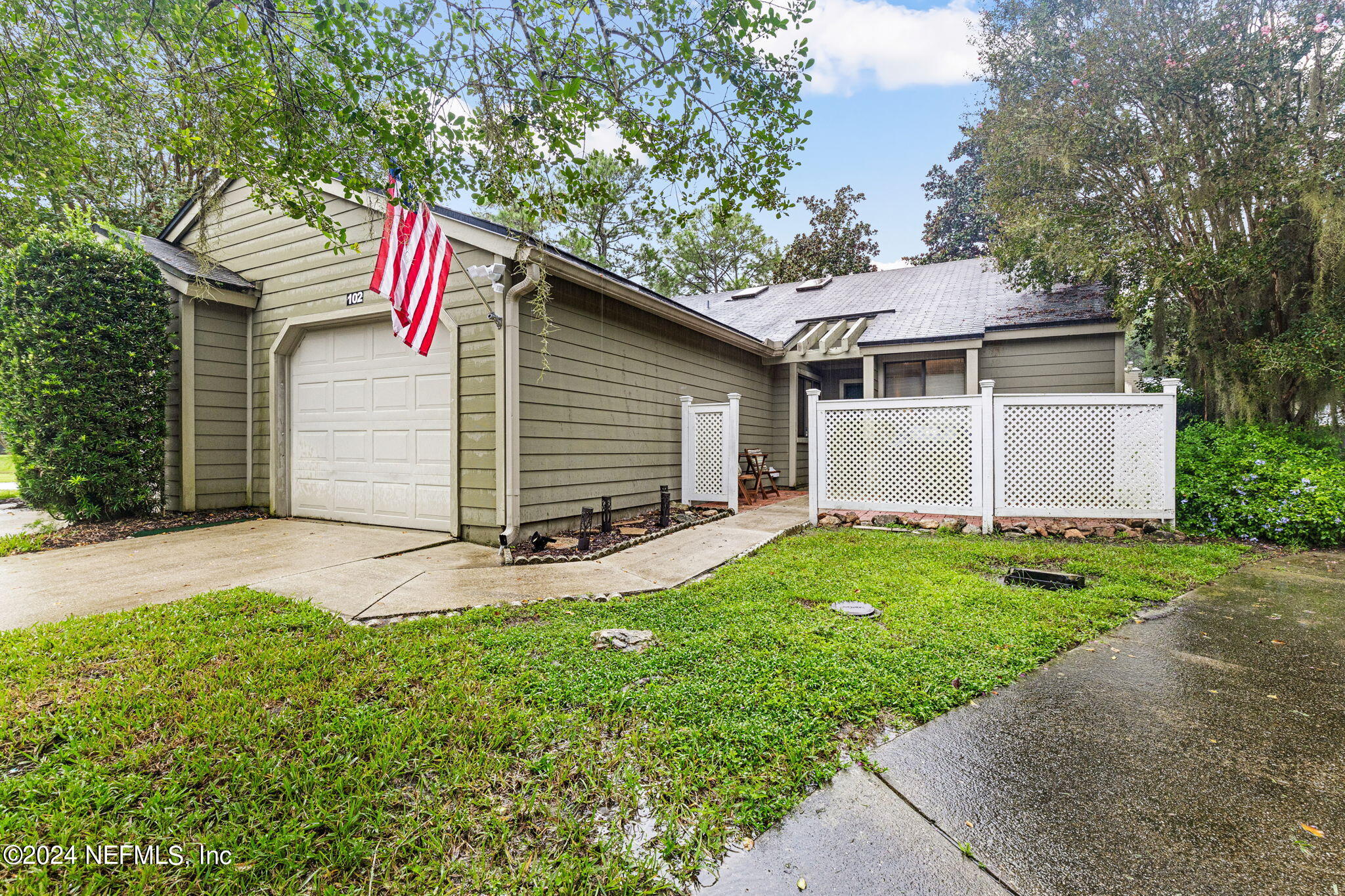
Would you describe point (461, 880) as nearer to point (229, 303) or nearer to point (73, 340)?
point (73, 340)

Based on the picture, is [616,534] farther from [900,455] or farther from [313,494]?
[313,494]

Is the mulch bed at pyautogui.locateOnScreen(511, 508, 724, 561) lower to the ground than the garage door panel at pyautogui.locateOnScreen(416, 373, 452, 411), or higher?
lower

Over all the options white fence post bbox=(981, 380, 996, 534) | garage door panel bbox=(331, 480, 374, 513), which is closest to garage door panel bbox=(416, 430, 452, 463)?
garage door panel bbox=(331, 480, 374, 513)

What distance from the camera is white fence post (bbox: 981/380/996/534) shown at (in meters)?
6.08

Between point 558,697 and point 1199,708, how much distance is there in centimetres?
259

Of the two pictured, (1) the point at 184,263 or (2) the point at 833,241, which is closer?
(1) the point at 184,263

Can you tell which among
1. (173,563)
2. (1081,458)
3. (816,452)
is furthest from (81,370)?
(1081,458)

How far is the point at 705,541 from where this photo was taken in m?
5.71

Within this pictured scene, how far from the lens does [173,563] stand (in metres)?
4.50

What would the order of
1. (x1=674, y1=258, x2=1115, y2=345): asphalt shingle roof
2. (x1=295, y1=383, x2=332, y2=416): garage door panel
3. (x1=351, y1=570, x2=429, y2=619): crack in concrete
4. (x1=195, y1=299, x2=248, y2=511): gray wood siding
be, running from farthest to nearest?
(x1=674, y1=258, x2=1115, y2=345): asphalt shingle roof < (x1=195, y1=299, x2=248, y2=511): gray wood siding < (x1=295, y1=383, x2=332, y2=416): garage door panel < (x1=351, y1=570, x2=429, y2=619): crack in concrete

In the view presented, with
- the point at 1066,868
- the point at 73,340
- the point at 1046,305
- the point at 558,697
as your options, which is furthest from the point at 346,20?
the point at 1046,305

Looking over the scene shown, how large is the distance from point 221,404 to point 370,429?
2285 millimetres

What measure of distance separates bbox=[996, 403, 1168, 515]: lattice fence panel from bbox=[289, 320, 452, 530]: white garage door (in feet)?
19.6

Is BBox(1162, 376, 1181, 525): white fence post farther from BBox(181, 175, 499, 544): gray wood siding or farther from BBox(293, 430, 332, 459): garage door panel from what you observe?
BBox(293, 430, 332, 459): garage door panel
